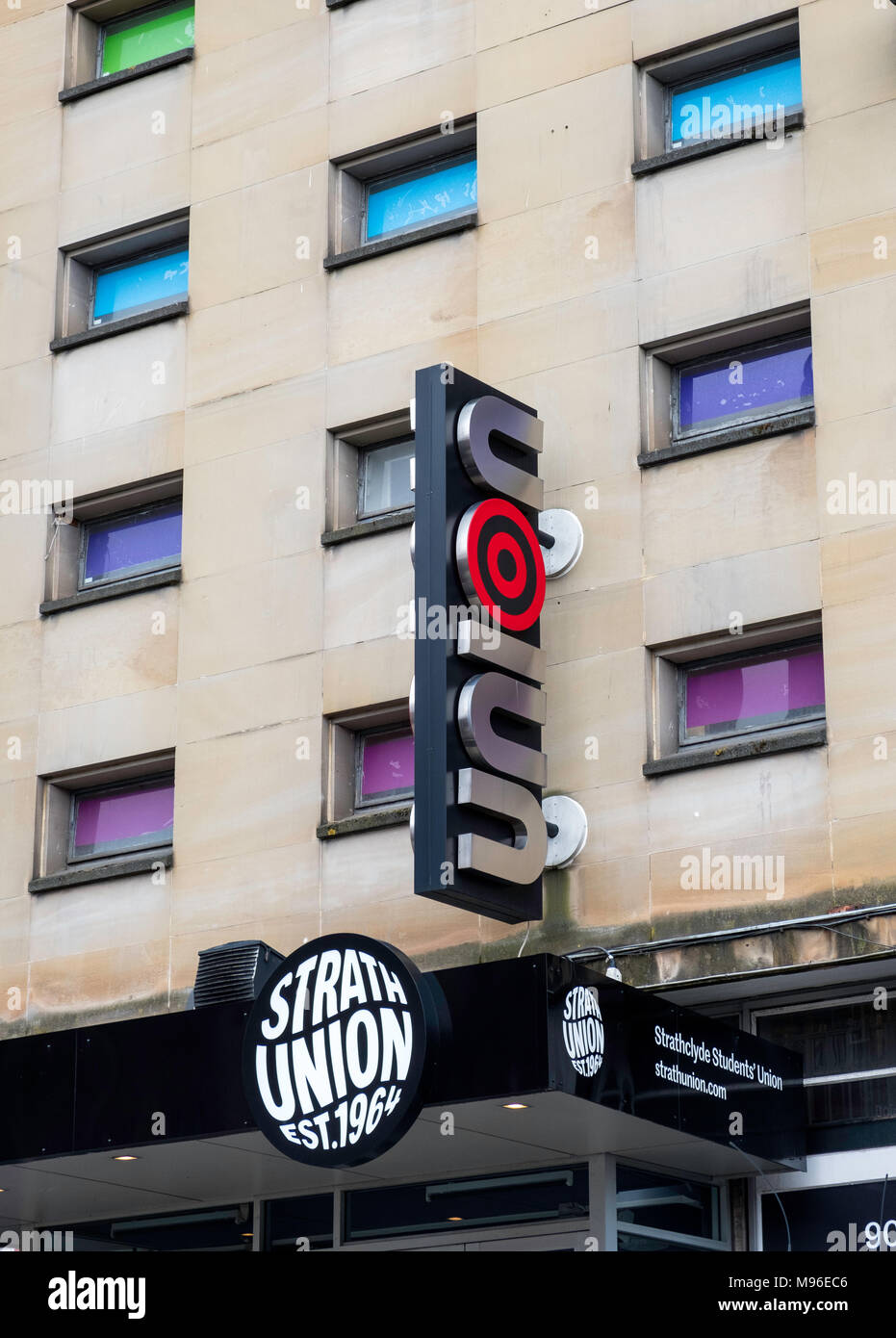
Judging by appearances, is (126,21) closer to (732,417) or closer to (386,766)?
(732,417)

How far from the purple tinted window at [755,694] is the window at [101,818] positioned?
5671mm

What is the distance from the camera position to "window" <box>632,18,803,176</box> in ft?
66.3

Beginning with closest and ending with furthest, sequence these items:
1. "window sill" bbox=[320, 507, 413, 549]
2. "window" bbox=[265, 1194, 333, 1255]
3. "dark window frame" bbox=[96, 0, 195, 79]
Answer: "window" bbox=[265, 1194, 333, 1255] < "window sill" bbox=[320, 507, 413, 549] < "dark window frame" bbox=[96, 0, 195, 79]

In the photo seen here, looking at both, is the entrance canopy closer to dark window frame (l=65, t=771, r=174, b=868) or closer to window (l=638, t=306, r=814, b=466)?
dark window frame (l=65, t=771, r=174, b=868)

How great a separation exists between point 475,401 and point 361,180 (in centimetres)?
530

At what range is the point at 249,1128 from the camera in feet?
54.6

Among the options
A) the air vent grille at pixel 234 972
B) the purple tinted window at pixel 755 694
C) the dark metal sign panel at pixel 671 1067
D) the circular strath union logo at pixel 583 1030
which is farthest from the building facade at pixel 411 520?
the circular strath union logo at pixel 583 1030

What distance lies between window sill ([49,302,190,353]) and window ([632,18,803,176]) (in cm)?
550

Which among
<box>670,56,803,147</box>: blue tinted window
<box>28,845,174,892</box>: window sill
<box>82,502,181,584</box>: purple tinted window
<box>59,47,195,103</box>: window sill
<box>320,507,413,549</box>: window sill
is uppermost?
<box>59,47,195,103</box>: window sill

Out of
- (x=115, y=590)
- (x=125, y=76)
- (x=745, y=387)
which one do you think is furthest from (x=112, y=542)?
(x=745, y=387)

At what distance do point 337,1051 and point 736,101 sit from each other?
10190 millimetres

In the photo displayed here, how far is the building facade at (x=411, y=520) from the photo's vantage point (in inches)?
705

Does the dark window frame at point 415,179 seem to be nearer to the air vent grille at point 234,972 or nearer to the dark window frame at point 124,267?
the dark window frame at point 124,267

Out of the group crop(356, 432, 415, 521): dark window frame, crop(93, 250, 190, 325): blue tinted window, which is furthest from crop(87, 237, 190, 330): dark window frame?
crop(356, 432, 415, 521): dark window frame
